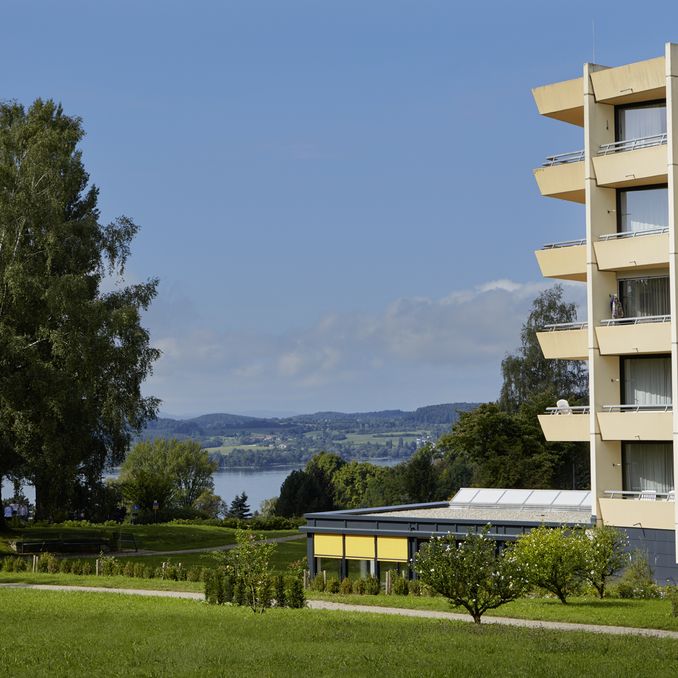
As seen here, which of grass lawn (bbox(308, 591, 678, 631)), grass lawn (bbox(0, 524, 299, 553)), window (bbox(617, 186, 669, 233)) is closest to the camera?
grass lawn (bbox(308, 591, 678, 631))

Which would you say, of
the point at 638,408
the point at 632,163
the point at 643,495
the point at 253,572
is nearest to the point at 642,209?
the point at 632,163

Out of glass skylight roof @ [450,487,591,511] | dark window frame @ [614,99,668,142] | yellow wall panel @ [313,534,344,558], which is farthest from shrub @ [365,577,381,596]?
dark window frame @ [614,99,668,142]

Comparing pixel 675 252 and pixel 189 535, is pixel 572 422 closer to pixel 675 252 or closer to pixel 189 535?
pixel 675 252

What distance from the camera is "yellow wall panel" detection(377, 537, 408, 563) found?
3903 cm

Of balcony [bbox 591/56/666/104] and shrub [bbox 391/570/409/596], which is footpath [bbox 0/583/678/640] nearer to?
shrub [bbox 391/570/409/596]

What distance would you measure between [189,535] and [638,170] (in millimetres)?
33600

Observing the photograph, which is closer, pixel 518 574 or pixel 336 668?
pixel 336 668

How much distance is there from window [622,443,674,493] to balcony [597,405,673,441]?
122 cm

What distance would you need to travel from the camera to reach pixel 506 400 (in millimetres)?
86000

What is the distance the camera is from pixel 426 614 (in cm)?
2856

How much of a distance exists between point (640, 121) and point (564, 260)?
5.58 metres

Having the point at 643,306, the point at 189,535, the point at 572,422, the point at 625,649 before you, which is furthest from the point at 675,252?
the point at 189,535

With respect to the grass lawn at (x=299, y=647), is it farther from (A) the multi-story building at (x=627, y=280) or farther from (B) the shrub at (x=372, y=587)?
(A) the multi-story building at (x=627, y=280)

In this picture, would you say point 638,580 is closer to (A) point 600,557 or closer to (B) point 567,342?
(A) point 600,557
